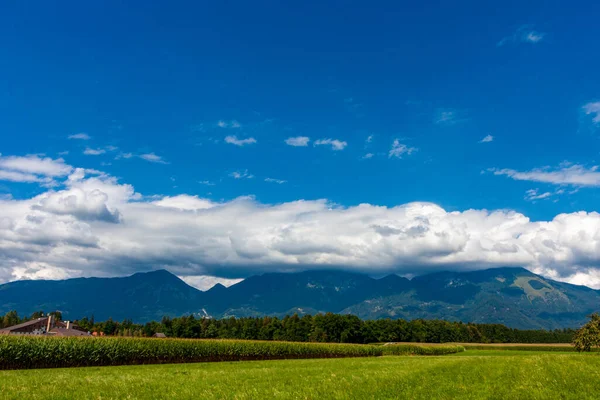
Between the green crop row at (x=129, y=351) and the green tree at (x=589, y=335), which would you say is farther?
the green tree at (x=589, y=335)

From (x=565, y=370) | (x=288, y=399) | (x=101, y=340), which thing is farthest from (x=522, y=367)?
(x=101, y=340)

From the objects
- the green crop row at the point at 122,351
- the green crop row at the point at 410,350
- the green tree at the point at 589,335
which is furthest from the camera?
the green crop row at the point at 410,350

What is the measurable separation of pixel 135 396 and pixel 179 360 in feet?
158

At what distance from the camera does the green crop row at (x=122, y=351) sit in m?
45.5

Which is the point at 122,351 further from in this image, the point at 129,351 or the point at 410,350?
the point at 410,350

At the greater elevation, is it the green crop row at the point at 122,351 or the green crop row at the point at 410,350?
the green crop row at the point at 122,351

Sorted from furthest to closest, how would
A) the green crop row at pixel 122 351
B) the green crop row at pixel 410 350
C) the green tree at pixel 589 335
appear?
the green crop row at pixel 410 350 → the green tree at pixel 589 335 → the green crop row at pixel 122 351

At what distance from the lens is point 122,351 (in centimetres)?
5453

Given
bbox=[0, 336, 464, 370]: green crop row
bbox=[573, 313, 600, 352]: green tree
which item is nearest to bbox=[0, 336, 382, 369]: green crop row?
bbox=[0, 336, 464, 370]: green crop row

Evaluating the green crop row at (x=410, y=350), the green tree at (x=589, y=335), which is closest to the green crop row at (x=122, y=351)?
the green crop row at (x=410, y=350)

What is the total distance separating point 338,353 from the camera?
89.6 m

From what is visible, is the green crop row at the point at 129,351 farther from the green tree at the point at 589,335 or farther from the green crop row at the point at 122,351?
the green tree at the point at 589,335

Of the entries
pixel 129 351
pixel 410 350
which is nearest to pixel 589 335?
pixel 129 351

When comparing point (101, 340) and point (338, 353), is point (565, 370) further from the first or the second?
point (338, 353)
